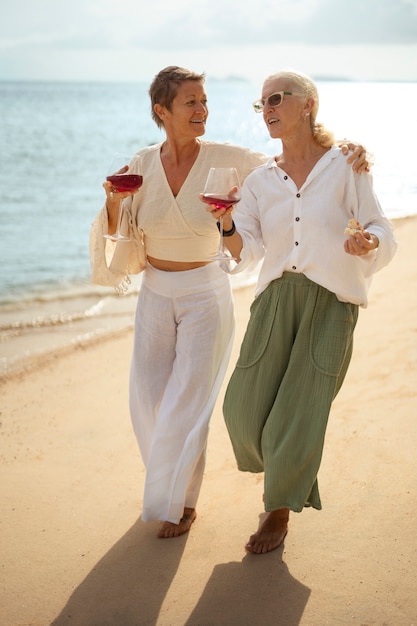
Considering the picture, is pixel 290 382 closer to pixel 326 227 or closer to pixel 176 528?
pixel 326 227

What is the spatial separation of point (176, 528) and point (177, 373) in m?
0.85

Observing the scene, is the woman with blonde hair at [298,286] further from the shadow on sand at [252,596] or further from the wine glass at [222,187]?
the shadow on sand at [252,596]

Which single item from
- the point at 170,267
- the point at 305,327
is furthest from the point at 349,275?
the point at 170,267

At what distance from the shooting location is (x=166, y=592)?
3984 millimetres

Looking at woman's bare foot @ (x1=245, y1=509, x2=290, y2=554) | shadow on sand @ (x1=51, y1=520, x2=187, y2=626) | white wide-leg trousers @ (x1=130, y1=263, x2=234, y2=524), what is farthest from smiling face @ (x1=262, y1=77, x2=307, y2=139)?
shadow on sand @ (x1=51, y1=520, x2=187, y2=626)

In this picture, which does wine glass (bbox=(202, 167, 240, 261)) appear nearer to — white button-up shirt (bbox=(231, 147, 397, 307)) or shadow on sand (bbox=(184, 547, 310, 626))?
white button-up shirt (bbox=(231, 147, 397, 307))

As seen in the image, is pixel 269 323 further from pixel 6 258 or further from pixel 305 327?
pixel 6 258

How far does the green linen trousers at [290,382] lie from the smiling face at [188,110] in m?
1.00

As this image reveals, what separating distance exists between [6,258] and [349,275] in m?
11.2

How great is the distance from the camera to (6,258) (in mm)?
14258

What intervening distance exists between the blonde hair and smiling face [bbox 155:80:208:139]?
1.87 ft

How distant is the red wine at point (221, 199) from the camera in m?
3.59

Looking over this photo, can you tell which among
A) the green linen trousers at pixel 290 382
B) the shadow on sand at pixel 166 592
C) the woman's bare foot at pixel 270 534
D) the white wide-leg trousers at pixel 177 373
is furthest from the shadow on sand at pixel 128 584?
the green linen trousers at pixel 290 382

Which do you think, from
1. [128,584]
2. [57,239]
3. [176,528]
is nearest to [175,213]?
[176,528]
